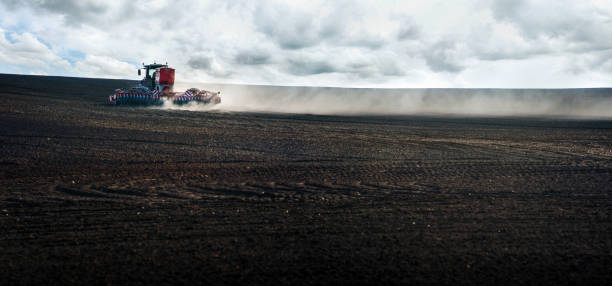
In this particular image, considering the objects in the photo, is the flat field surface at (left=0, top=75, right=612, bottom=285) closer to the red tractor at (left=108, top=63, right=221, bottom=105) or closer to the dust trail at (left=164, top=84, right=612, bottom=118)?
the red tractor at (left=108, top=63, right=221, bottom=105)

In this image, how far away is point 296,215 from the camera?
566 centimetres

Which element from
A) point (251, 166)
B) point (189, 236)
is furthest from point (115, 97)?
point (189, 236)

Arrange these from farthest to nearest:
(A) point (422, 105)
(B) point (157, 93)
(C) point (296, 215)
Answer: (A) point (422, 105)
(B) point (157, 93)
(C) point (296, 215)

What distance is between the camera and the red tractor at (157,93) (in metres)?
26.2

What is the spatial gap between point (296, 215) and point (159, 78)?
2542cm

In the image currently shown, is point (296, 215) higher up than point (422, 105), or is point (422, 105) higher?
point (422, 105)

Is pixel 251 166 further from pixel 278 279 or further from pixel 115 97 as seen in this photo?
pixel 115 97

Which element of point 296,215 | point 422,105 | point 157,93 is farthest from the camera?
point 422,105

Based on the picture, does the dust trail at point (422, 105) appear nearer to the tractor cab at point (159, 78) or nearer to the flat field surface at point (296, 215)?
the tractor cab at point (159, 78)

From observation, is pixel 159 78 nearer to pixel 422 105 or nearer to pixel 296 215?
pixel 296 215

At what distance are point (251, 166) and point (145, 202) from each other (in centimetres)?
324

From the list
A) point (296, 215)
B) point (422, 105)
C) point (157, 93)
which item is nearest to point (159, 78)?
point (157, 93)

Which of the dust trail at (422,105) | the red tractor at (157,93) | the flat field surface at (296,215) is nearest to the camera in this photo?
the flat field surface at (296,215)

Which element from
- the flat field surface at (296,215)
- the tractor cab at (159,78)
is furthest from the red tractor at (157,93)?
the flat field surface at (296,215)
